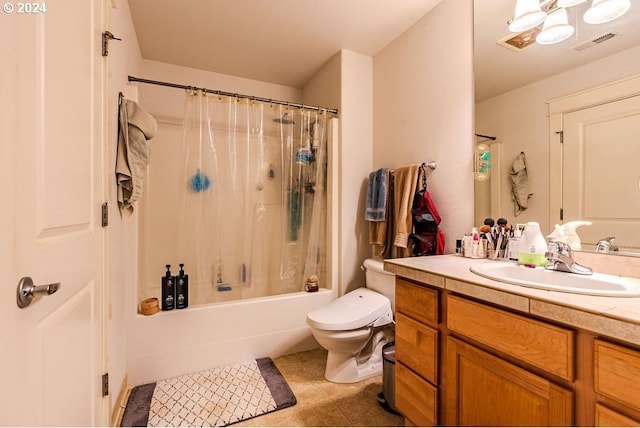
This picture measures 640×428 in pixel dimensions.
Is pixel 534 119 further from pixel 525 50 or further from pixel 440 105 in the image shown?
pixel 440 105

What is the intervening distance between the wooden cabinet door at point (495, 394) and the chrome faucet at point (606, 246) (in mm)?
683

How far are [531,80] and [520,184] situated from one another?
0.53 metres

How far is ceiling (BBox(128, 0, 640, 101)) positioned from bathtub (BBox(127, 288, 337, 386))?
1.96 metres

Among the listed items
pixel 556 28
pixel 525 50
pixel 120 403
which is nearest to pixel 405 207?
pixel 525 50

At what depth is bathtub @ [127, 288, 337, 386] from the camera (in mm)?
1761

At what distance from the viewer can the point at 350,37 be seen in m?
2.18

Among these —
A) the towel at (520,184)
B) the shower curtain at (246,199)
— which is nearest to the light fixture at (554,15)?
the towel at (520,184)

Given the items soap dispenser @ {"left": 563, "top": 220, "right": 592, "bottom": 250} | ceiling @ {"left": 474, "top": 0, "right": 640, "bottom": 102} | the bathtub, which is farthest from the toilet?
ceiling @ {"left": 474, "top": 0, "right": 640, "bottom": 102}

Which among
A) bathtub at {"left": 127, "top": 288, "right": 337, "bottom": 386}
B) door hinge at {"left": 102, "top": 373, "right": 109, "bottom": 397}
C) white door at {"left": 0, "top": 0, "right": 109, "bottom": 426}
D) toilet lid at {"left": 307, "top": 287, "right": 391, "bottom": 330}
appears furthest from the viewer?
bathtub at {"left": 127, "top": 288, "right": 337, "bottom": 386}

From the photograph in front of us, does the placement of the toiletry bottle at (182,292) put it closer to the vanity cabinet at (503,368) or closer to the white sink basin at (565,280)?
the vanity cabinet at (503,368)

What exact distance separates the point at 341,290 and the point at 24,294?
1999mm

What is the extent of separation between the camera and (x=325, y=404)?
5.20 ft

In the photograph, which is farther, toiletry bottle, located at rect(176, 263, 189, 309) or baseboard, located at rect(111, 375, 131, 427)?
toiletry bottle, located at rect(176, 263, 189, 309)

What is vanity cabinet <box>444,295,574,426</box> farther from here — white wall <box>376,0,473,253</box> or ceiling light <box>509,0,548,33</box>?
ceiling light <box>509,0,548,33</box>
